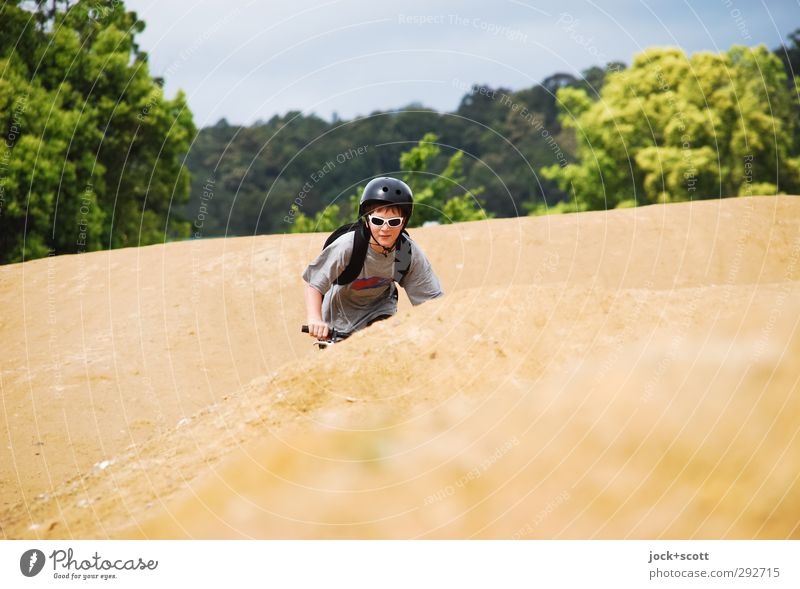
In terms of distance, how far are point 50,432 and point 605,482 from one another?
26.0ft

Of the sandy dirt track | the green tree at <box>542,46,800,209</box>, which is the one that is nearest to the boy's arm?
the sandy dirt track

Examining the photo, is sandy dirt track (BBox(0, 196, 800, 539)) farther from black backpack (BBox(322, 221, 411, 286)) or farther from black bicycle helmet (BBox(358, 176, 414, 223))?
black bicycle helmet (BBox(358, 176, 414, 223))

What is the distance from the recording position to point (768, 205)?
1680 centimetres

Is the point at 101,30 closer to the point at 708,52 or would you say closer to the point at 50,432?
the point at 50,432

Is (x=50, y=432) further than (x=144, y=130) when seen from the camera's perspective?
No

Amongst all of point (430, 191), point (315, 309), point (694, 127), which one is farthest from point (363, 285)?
point (694, 127)

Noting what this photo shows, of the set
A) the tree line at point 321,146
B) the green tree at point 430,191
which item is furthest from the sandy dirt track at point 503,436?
the green tree at point 430,191

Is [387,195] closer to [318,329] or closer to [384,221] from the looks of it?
[384,221]

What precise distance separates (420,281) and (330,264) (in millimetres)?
895

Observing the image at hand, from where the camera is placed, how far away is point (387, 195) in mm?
6617

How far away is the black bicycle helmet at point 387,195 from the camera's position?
21.6ft

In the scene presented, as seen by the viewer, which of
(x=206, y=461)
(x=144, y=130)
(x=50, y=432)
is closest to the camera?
(x=206, y=461)

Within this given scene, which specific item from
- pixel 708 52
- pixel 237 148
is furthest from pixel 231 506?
pixel 237 148

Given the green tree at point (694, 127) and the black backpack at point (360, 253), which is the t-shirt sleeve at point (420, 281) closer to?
the black backpack at point (360, 253)
